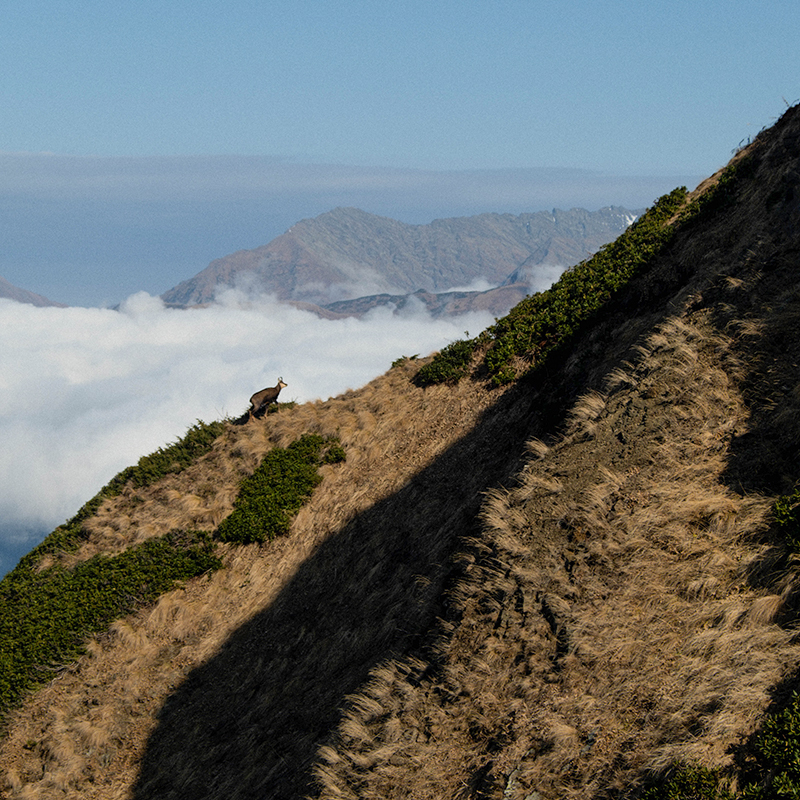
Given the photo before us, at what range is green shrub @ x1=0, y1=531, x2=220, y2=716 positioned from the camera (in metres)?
22.6

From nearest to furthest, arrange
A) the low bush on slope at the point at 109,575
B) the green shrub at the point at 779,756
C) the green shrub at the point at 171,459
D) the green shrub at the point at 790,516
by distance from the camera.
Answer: the green shrub at the point at 779,756 → the green shrub at the point at 790,516 → the low bush on slope at the point at 109,575 → the green shrub at the point at 171,459

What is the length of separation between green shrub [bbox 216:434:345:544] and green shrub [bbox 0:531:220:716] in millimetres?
1331

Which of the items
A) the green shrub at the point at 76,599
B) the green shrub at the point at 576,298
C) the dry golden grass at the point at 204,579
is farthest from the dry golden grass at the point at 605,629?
the green shrub at the point at 76,599

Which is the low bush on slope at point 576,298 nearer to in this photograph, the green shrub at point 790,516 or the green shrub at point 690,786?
the green shrub at point 790,516

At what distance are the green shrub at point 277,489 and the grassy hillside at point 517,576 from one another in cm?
14

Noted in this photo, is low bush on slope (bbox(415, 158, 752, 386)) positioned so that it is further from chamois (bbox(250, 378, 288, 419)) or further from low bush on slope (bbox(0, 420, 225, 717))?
low bush on slope (bbox(0, 420, 225, 717))

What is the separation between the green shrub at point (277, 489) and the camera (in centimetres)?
2473

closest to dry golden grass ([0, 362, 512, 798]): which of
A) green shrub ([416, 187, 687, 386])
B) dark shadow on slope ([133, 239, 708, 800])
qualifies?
dark shadow on slope ([133, 239, 708, 800])

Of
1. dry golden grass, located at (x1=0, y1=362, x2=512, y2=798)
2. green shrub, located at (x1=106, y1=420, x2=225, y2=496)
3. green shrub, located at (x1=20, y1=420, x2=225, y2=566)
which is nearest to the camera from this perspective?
dry golden grass, located at (x1=0, y1=362, x2=512, y2=798)

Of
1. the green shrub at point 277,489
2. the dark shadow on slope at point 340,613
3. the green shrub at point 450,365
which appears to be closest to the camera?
the dark shadow on slope at point 340,613

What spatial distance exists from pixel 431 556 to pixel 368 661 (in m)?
3.77

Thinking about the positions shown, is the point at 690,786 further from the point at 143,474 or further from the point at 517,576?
the point at 143,474

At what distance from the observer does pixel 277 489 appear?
2583cm

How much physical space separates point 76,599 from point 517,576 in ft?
62.9
